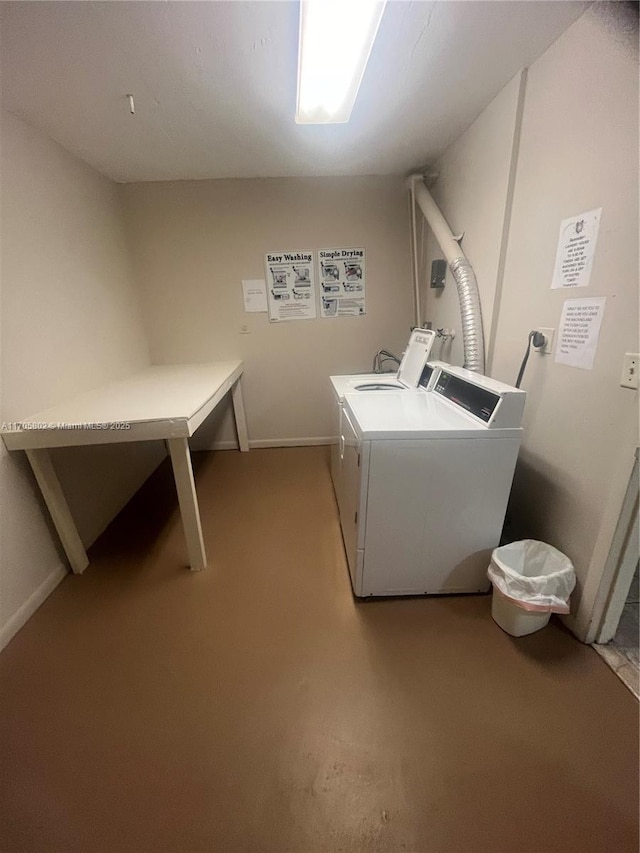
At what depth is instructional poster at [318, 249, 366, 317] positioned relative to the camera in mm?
2822

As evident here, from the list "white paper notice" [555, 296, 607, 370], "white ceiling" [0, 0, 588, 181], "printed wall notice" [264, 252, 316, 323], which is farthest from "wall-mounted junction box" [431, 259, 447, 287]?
"white paper notice" [555, 296, 607, 370]

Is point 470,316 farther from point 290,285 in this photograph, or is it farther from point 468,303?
point 290,285

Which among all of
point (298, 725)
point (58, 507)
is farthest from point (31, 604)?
point (298, 725)

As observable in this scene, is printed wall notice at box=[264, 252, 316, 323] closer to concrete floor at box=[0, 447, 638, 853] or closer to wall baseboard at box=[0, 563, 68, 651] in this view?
concrete floor at box=[0, 447, 638, 853]

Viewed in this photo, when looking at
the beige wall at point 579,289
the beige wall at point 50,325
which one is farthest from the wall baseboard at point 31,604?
the beige wall at point 579,289

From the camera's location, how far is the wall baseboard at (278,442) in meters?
3.34

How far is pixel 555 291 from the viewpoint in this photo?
143 centimetres

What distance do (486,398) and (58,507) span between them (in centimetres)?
209

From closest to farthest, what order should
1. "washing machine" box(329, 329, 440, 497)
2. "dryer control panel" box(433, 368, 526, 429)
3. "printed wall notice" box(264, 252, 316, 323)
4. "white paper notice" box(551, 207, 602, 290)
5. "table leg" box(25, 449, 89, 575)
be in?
"white paper notice" box(551, 207, 602, 290) → "dryer control panel" box(433, 368, 526, 429) → "table leg" box(25, 449, 89, 575) → "washing machine" box(329, 329, 440, 497) → "printed wall notice" box(264, 252, 316, 323)

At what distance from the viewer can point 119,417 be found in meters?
1.54

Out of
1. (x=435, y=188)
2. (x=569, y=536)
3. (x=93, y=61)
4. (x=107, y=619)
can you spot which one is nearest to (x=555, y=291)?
(x=569, y=536)

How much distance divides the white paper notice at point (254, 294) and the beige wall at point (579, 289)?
177 cm

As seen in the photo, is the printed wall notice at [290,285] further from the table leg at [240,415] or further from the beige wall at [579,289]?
the beige wall at [579,289]

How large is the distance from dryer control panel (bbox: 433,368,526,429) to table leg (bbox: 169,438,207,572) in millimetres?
1309
